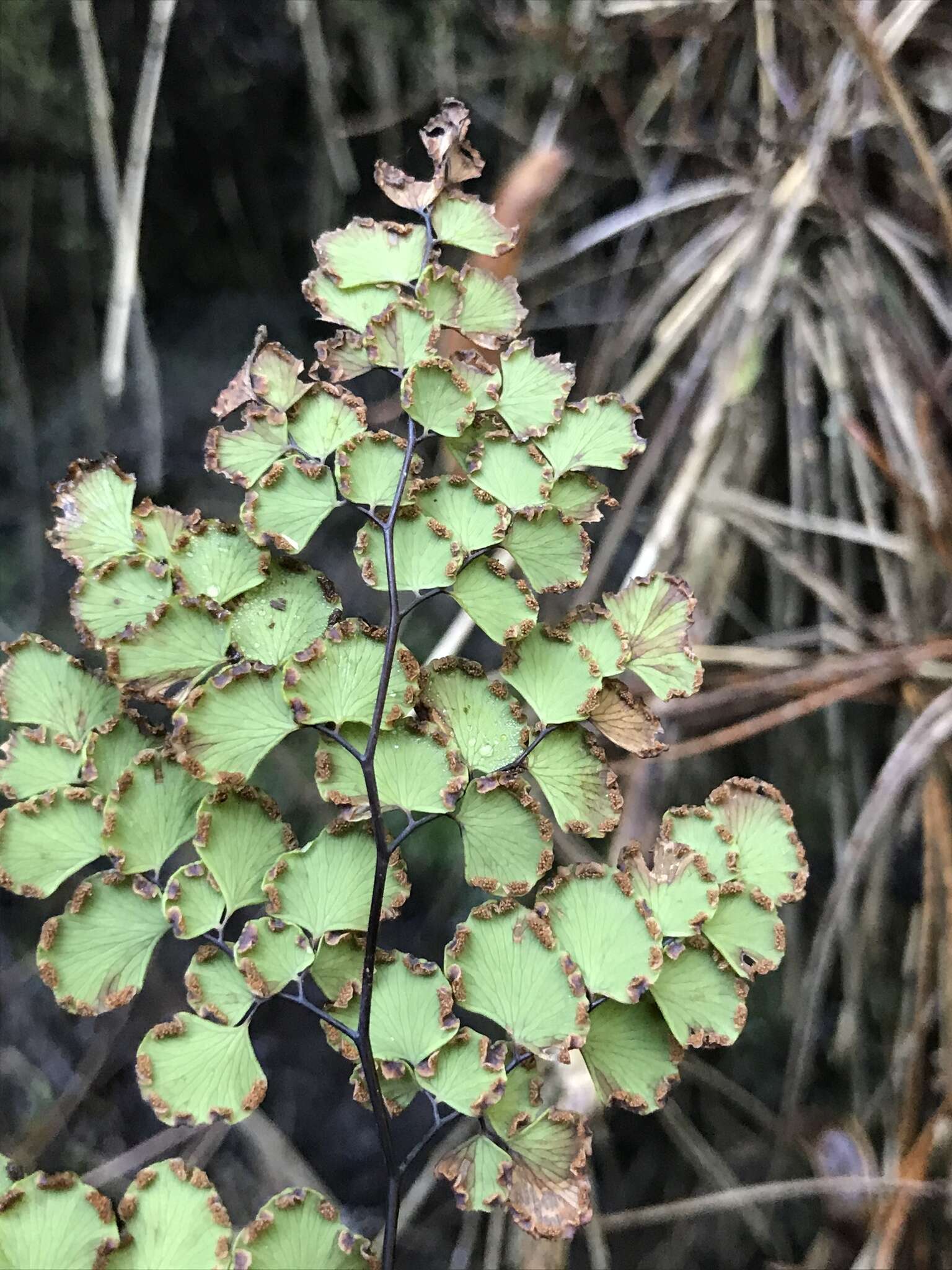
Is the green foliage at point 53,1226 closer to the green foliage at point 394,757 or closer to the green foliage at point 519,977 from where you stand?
the green foliage at point 394,757

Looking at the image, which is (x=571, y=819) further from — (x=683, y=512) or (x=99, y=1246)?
(x=683, y=512)

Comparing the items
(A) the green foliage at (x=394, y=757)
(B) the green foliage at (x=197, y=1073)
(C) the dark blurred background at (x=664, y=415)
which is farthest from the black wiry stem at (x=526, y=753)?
Result: (C) the dark blurred background at (x=664, y=415)

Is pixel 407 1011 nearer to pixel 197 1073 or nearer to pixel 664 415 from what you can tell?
pixel 197 1073

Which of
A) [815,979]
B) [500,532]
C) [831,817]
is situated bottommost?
[815,979]

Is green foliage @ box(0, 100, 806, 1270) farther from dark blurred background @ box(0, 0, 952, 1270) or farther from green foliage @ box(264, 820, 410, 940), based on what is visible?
dark blurred background @ box(0, 0, 952, 1270)

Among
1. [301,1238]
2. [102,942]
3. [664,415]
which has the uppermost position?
[664,415]

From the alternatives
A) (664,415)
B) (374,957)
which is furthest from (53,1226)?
(664,415)

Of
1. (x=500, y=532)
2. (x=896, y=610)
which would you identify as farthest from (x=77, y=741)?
(x=896, y=610)

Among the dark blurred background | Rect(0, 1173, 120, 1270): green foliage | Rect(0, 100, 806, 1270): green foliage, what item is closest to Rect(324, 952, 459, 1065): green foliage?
Rect(0, 100, 806, 1270): green foliage
